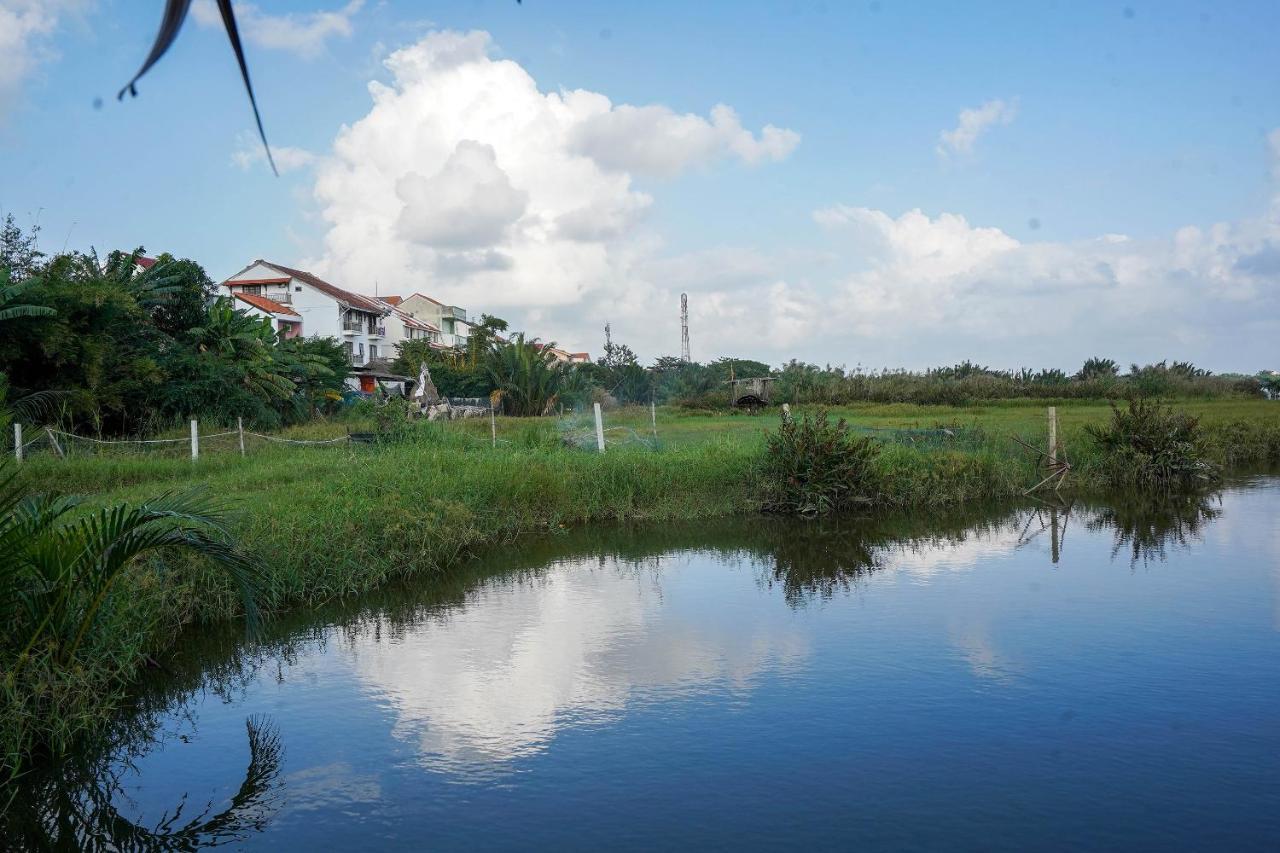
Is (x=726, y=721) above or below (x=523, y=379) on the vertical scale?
below

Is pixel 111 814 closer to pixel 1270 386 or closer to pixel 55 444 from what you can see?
pixel 55 444

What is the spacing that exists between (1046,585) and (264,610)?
805 cm

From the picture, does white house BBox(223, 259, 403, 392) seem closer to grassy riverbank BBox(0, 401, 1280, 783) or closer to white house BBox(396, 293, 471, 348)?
white house BBox(396, 293, 471, 348)

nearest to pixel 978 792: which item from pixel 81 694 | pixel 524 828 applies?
pixel 524 828

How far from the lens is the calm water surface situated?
204 inches

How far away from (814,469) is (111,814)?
11549 millimetres

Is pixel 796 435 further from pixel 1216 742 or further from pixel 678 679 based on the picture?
pixel 1216 742

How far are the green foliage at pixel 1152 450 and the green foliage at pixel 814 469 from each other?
19.4 ft

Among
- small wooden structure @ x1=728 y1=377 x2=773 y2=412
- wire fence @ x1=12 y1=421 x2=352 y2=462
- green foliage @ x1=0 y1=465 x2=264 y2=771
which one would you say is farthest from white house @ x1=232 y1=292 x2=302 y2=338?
green foliage @ x1=0 y1=465 x2=264 y2=771

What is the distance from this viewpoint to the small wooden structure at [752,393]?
3709 centimetres

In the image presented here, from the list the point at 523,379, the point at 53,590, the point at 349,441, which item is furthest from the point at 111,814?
the point at 523,379

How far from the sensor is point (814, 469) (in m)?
15.4

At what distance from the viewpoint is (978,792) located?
539 cm

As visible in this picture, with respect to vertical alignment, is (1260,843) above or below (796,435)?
below
